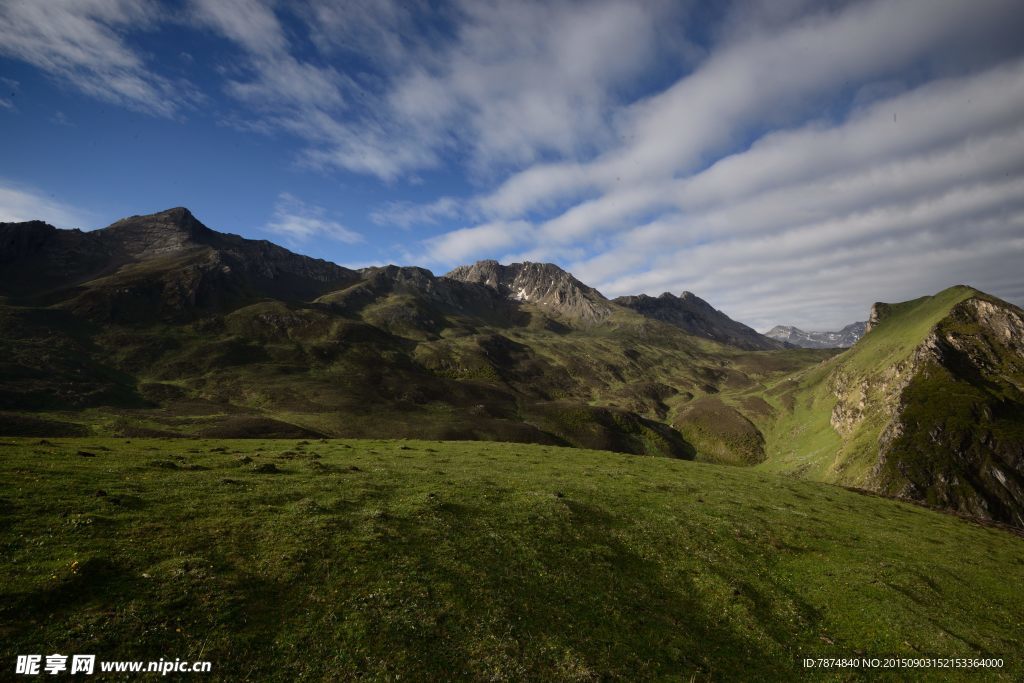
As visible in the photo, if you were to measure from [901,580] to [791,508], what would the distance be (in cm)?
1486

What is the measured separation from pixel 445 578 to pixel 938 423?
403ft

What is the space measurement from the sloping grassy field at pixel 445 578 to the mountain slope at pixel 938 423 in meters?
61.7

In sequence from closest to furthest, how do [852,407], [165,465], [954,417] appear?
1. [165,465]
2. [954,417]
3. [852,407]

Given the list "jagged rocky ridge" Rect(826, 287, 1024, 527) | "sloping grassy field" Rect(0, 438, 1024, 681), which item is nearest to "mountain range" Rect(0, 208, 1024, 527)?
"jagged rocky ridge" Rect(826, 287, 1024, 527)

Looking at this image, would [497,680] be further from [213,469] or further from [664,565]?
[213,469]

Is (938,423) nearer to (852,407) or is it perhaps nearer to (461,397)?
(852,407)

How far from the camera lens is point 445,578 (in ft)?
Result: 66.9

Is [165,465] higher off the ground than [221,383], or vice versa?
[165,465]

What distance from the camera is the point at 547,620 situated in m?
19.2

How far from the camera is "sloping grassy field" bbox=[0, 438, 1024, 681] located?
15.0 m

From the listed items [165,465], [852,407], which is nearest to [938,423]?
[852,407]

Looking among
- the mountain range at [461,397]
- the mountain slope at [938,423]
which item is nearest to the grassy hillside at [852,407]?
the mountain slope at [938,423]

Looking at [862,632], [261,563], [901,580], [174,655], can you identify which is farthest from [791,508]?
[174,655]

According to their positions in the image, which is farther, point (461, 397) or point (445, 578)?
point (461, 397)
